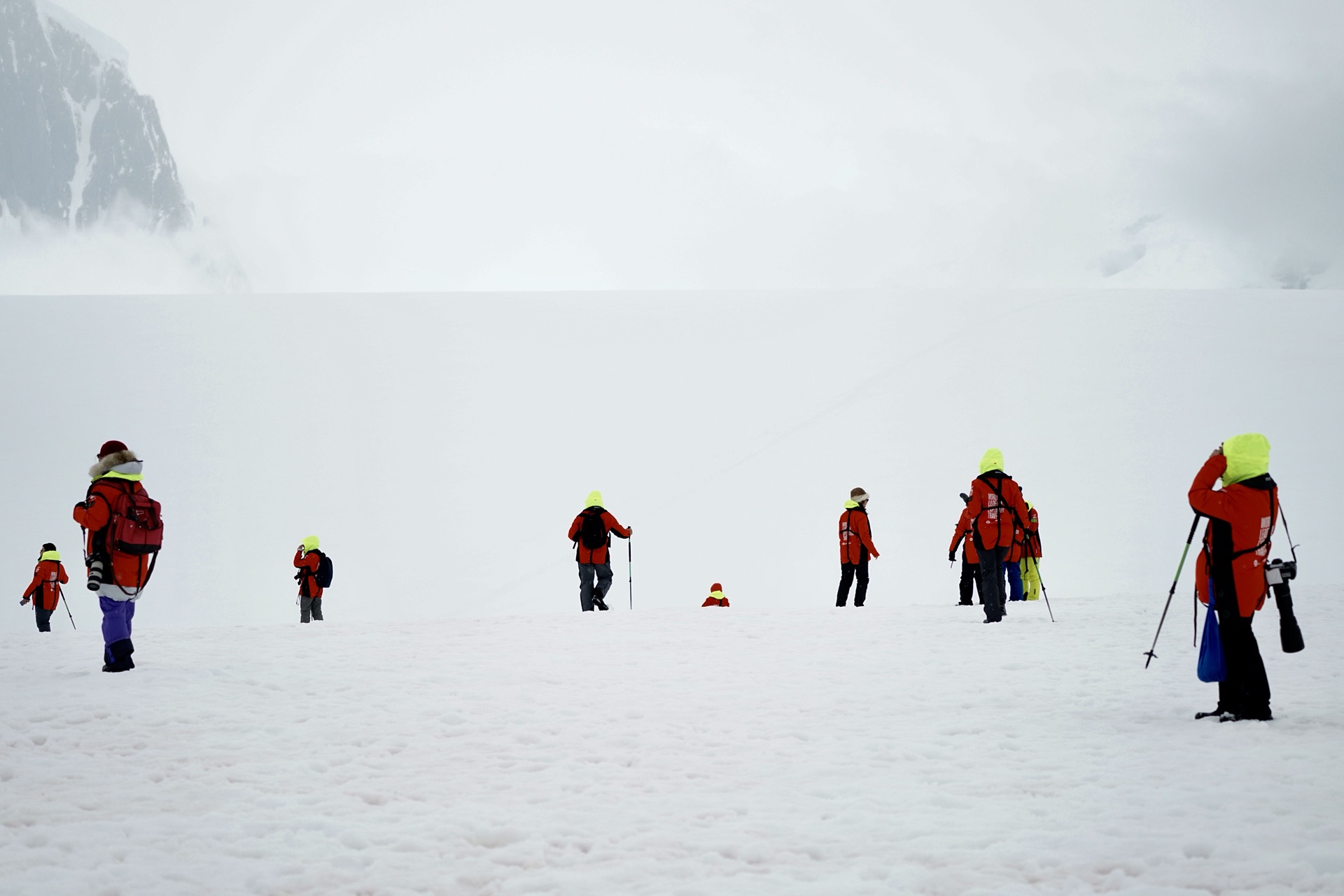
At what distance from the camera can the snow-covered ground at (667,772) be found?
3.63 meters

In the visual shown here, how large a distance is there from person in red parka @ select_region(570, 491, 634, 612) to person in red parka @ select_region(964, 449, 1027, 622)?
4.13 meters

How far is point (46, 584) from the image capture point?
12555 mm

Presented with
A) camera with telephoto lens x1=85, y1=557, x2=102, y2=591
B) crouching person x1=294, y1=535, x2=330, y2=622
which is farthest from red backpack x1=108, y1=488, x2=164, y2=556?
crouching person x1=294, y1=535, x2=330, y2=622

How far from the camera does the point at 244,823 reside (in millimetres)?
4125

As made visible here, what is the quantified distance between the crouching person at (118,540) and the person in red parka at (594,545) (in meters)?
5.37

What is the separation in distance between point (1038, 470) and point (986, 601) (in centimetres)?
1238

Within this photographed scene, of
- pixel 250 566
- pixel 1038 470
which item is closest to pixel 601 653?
pixel 250 566

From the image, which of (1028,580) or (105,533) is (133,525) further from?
(1028,580)

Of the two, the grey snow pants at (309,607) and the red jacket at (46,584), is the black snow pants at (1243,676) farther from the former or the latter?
the red jacket at (46,584)

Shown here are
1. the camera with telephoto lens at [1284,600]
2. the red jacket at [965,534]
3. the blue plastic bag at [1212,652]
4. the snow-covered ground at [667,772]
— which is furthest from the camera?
the red jacket at [965,534]

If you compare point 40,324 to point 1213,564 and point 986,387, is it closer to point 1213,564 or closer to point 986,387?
point 986,387

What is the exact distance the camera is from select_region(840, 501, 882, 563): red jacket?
11914 millimetres

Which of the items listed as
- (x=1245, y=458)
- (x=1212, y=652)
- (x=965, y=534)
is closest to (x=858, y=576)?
(x=965, y=534)

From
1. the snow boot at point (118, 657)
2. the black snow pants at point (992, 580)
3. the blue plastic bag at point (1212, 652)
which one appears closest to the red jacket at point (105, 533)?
the snow boot at point (118, 657)
